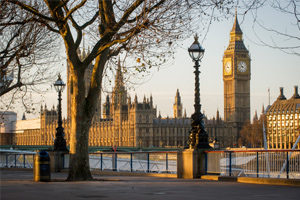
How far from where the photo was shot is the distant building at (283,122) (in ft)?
533

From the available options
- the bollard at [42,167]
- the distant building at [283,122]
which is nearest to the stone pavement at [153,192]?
the bollard at [42,167]

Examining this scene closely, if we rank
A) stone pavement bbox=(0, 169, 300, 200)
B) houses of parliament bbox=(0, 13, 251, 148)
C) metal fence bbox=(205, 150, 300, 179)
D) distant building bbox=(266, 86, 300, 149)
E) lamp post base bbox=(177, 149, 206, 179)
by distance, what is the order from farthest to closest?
distant building bbox=(266, 86, 300, 149), houses of parliament bbox=(0, 13, 251, 148), lamp post base bbox=(177, 149, 206, 179), metal fence bbox=(205, 150, 300, 179), stone pavement bbox=(0, 169, 300, 200)

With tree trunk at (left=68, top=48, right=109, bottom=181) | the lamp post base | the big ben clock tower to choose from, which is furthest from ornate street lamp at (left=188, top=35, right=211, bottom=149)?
the big ben clock tower

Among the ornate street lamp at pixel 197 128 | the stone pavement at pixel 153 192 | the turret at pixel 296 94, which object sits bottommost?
the stone pavement at pixel 153 192

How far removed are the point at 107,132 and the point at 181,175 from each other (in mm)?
139839

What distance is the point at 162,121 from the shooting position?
15925 cm

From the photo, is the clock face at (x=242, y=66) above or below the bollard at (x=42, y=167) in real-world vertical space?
above

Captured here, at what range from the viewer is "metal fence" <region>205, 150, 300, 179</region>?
1856 cm

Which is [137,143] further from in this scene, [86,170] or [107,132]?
[86,170]

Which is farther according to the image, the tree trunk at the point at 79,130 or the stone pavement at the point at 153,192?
the tree trunk at the point at 79,130

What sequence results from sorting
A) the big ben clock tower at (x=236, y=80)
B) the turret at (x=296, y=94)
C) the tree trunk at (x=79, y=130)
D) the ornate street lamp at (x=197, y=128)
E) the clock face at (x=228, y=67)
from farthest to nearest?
1. the clock face at (x=228, y=67)
2. the big ben clock tower at (x=236, y=80)
3. the turret at (x=296, y=94)
4. the ornate street lamp at (x=197, y=128)
5. the tree trunk at (x=79, y=130)

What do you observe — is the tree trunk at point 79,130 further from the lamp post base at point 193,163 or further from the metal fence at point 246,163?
the metal fence at point 246,163

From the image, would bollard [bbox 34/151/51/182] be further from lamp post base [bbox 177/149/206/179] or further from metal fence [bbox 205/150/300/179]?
metal fence [bbox 205/150/300/179]

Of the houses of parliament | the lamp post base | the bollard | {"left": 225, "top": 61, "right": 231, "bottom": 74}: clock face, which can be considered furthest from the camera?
{"left": 225, "top": 61, "right": 231, "bottom": 74}: clock face
